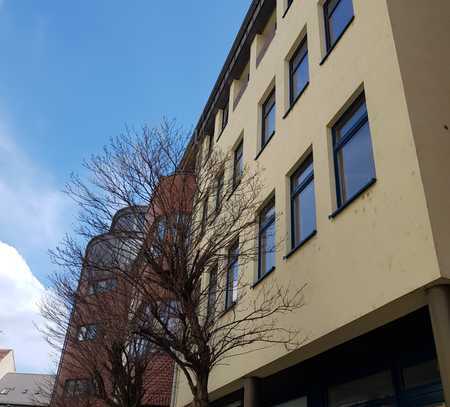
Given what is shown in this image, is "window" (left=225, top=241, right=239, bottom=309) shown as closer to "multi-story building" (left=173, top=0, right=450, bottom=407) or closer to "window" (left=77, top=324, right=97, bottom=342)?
"multi-story building" (left=173, top=0, right=450, bottom=407)

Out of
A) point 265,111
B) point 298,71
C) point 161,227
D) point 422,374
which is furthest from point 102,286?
point 422,374

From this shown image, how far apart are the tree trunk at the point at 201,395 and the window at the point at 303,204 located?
282 cm

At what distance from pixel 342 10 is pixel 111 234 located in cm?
613

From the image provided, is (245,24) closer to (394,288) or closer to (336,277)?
(336,277)

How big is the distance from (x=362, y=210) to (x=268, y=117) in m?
6.74

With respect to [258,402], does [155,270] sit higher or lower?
higher

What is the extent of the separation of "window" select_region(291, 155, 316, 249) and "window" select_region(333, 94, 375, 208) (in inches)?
35.1

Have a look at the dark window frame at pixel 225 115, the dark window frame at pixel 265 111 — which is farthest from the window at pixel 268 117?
the dark window frame at pixel 225 115

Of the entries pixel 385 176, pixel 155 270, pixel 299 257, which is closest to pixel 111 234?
pixel 155 270

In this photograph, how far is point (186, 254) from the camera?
7727mm

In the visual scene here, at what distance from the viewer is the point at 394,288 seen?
215 inches

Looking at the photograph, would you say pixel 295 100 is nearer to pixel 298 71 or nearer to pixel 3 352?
pixel 298 71

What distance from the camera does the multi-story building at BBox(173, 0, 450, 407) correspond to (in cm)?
550

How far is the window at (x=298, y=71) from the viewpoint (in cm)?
1042
